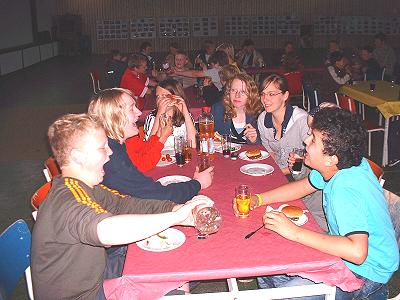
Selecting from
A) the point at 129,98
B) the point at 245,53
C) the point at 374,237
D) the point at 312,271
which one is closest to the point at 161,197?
the point at 129,98

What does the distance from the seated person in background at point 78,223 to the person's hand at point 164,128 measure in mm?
1402

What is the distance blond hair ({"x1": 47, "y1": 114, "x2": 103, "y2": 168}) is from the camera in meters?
1.95

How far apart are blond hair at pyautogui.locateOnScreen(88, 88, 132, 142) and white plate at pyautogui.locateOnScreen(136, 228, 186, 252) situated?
762 millimetres

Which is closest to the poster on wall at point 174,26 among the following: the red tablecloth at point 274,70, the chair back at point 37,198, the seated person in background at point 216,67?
the red tablecloth at point 274,70

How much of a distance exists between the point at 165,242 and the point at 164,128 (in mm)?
1521

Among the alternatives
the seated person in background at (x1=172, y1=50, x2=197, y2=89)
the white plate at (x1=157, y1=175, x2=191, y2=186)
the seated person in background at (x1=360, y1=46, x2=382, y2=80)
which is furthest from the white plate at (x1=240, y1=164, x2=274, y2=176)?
the seated person in background at (x1=360, y1=46, x2=382, y2=80)

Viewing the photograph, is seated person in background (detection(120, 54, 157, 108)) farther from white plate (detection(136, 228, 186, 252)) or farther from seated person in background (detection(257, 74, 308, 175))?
white plate (detection(136, 228, 186, 252))

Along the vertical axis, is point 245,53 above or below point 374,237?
above

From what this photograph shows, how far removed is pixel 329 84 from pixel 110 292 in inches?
282

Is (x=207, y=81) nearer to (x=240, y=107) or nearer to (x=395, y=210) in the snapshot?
(x=240, y=107)

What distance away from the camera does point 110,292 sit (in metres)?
1.92

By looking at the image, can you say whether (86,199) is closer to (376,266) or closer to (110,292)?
(110,292)

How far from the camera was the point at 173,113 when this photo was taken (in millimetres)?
4035

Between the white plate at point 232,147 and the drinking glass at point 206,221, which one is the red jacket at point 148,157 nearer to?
the white plate at point 232,147
